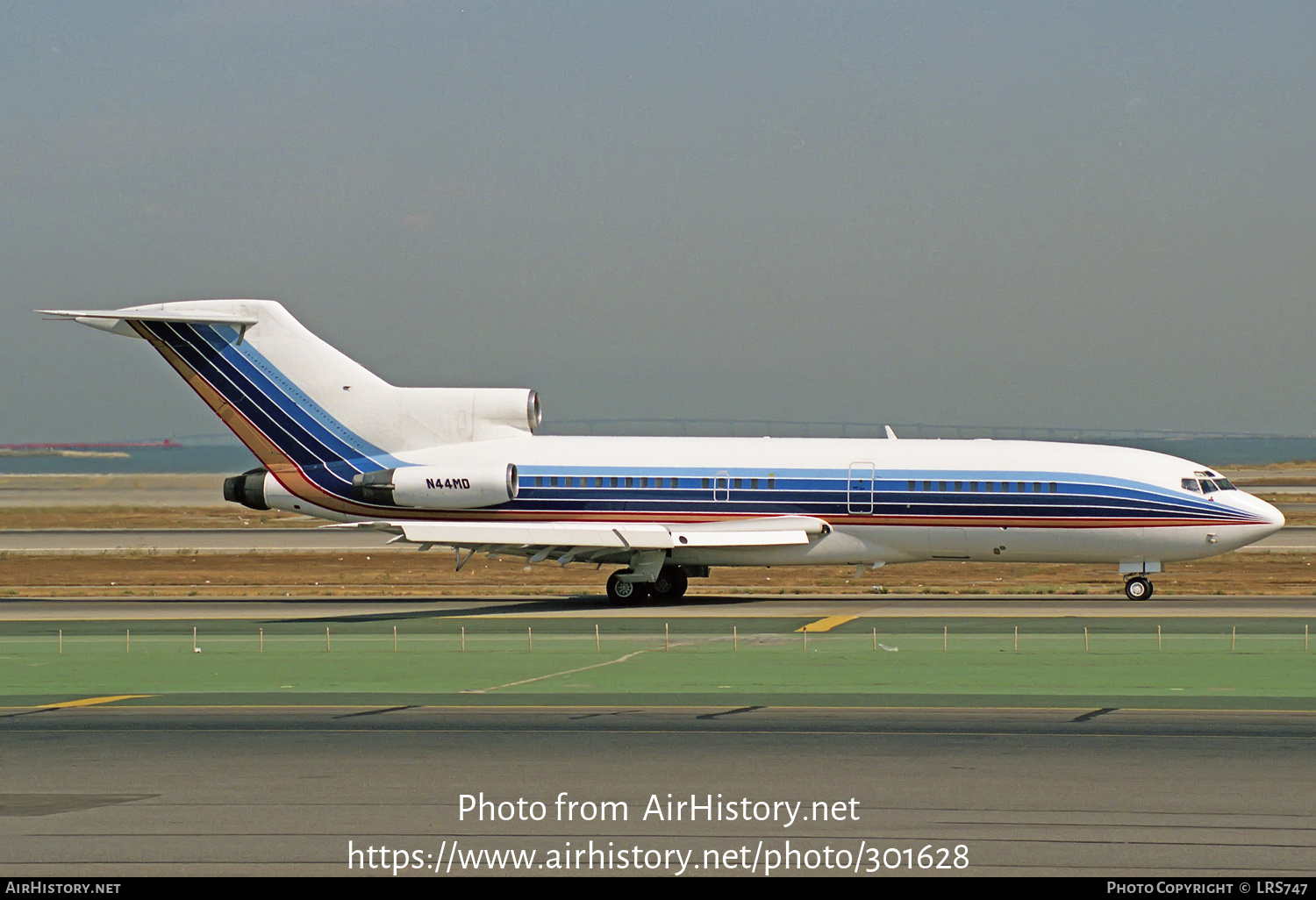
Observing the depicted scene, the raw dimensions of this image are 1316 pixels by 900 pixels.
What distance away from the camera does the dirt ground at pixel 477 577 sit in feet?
162

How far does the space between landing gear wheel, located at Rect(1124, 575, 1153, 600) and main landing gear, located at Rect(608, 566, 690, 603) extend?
41.9 feet

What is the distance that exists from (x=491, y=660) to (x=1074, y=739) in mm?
14130

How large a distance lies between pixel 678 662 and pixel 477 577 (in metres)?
26.9

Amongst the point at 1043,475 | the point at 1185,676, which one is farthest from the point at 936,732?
the point at 1043,475

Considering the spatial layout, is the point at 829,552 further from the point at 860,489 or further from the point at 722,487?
the point at 722,487

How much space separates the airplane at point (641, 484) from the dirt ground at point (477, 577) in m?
4.29

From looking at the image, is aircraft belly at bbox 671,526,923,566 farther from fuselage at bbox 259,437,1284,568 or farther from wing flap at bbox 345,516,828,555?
wing flap at bbox 345,516,828,555

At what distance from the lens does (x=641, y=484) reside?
4416 cm

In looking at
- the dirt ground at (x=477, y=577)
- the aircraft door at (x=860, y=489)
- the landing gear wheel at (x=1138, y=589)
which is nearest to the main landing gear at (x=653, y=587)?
the dirt ground at (x=477, y=577)

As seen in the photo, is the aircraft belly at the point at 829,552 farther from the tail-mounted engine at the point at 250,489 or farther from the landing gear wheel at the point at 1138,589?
the tail-mounted engine at the point at 250,489

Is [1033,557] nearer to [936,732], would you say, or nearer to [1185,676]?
[1185,676]

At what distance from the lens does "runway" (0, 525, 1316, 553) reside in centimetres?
6725

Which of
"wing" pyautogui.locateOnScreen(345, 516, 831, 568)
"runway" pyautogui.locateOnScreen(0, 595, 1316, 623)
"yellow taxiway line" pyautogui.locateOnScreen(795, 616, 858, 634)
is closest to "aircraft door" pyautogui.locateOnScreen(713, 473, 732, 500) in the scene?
"wing" pyautogui.locateOnScreen(345, 516, 831, 568)

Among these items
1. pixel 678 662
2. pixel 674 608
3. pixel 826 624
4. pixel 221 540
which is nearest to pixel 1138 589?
pixel 826 624
